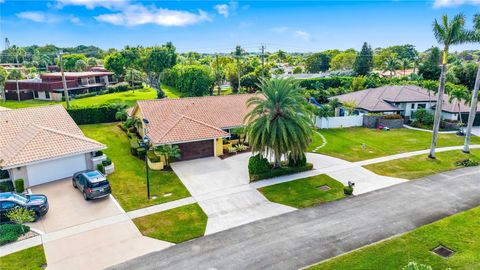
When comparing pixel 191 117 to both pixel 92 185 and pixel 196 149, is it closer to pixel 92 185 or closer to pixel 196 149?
pixel 196 149

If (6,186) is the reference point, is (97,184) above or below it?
above

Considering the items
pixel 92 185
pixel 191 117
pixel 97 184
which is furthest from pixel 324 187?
pixel 92 185

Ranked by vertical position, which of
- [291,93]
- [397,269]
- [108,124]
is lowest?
[397,269]

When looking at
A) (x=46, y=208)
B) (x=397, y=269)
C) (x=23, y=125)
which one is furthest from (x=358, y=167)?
(x=23, y=125)

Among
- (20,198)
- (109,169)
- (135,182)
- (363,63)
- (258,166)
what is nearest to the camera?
(20,198)

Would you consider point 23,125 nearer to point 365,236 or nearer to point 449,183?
point 365,236

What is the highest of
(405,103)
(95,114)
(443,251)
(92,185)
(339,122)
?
(405,103)

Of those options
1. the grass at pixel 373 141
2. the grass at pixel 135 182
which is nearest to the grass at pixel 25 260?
the grass at pixel 135 182

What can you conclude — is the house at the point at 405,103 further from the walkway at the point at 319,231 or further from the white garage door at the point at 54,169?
the white garage door at the point at 54,169
